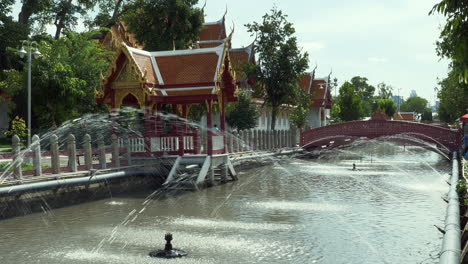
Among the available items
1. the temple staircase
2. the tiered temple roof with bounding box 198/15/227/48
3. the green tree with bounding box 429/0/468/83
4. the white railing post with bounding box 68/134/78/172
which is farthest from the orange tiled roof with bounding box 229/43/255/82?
the green tree with bounding box 429/0/468/83

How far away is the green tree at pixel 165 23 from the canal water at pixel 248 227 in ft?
61.2

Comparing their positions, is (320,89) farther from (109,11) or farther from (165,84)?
(165,84)

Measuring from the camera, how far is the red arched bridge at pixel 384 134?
41375 mm

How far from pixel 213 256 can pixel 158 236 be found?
2611 mm

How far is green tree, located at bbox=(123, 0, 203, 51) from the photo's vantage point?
40.0 metres

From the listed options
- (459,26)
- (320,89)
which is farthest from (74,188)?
(320,89)

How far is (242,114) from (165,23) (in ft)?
32.0

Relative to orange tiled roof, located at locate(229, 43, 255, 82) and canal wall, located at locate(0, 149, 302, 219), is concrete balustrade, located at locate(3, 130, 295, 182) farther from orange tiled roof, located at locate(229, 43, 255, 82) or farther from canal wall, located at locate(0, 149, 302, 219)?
orange tiled roof, located at locate(229, 43, 255, 82)

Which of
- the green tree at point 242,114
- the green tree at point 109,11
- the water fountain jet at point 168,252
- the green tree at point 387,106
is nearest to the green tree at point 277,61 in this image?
the green tree at point 242,114

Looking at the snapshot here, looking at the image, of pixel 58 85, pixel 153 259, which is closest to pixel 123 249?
pixel 153 259

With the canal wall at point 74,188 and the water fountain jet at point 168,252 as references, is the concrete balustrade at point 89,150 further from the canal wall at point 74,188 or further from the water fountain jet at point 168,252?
the water fountain jet at point 168,252

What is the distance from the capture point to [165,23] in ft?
133

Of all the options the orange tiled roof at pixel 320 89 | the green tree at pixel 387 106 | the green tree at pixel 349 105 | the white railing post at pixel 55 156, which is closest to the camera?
the white railing post at pixel 55 156

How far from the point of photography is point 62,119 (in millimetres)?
31047
